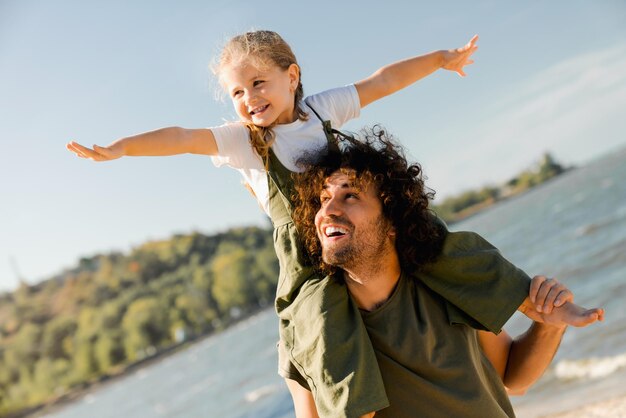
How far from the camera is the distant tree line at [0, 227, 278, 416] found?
78875 mm

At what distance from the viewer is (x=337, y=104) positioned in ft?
11.8

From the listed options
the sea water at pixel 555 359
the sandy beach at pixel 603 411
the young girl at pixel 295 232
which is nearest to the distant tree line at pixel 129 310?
the sea water at pixel 555 359

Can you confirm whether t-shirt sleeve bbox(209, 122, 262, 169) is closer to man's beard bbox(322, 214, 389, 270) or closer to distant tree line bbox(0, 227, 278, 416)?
man's beard bbox(322, 214, 389, 270)

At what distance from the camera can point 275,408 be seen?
62.0 ft

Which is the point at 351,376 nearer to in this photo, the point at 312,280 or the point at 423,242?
the point at 312,280

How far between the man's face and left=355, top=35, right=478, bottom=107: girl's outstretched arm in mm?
758

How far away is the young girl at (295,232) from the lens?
9.31ft

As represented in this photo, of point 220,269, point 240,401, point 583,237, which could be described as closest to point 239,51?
point 240,401

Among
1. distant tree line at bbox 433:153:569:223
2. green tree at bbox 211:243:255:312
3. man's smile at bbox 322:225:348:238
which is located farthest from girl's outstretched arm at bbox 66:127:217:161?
distant tree line at bbox 433:153:569:223

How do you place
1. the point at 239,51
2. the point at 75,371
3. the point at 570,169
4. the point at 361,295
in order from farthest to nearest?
1. the point at 570,169
2. the point at 75,371
3. the point at 239,51
4. the point at 361,295

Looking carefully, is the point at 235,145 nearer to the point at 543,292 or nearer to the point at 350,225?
the point at 350,225

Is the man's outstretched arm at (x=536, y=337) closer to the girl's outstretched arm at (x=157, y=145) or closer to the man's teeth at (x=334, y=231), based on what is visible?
the man's teeth at (x=334, y=231)

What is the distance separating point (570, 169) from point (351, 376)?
112610 mm

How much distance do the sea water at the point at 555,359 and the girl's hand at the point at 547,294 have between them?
21.6ft
